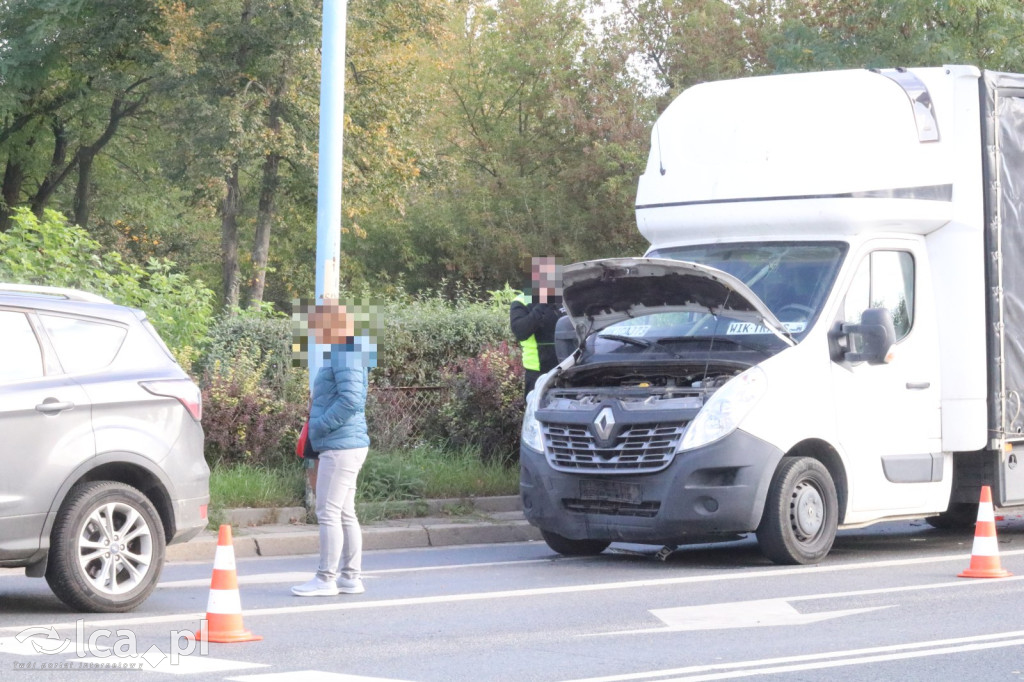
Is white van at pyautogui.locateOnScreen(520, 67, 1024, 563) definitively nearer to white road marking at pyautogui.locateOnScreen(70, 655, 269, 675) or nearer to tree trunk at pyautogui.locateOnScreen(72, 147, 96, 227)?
white road marking at pyautogui.locateOnScreen(70, 655, 269, 675)

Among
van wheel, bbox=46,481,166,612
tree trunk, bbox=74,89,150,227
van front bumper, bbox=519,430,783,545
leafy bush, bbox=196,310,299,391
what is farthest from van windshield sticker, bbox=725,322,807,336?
tree trunk, bbox=74,89,150,227

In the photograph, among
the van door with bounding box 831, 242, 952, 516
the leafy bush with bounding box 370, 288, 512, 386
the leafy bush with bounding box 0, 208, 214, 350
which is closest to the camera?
the van door with bounding box 831, 242, 952, 516

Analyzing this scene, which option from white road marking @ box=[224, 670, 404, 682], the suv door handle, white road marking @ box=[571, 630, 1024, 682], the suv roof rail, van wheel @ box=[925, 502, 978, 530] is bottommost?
van wheel @ box=[925, 502, 978, 530]

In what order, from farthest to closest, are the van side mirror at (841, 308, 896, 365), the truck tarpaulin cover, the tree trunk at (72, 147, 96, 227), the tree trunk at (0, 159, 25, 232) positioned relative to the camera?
the tree trunk at (0, 159, 25, 232) → the tree trunk at (72, 147, 96, 227) → the truck tarpaulin cover → the van side mirror at (841, 308, 896, 365)

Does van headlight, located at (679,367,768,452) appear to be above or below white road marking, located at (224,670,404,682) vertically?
above

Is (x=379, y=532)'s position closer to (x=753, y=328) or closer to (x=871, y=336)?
(x=753, y=328)

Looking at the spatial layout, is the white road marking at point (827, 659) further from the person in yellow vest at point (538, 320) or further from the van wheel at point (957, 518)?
the van wheel at point (957, 518)

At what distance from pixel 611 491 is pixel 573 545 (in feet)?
4.28

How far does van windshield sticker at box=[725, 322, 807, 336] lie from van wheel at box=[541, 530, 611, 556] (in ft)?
6.56

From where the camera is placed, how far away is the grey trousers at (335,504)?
877 centimetres

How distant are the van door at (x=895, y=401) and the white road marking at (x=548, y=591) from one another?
0.40 m

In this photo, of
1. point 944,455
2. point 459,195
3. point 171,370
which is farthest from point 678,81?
point 171,370

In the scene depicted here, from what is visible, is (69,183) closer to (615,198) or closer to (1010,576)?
(615,198)

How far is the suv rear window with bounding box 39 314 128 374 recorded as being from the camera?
8.24 m
